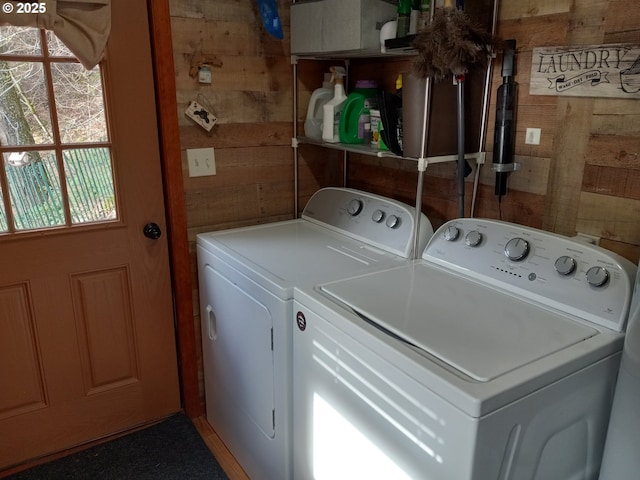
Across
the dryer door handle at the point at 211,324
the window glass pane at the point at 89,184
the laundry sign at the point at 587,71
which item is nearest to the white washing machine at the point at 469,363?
the laundry sign at the point at 587,71

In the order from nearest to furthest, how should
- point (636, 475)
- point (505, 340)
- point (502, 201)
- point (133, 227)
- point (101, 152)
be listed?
point (636, 475), point (505, 340), point (502, 201), point (101, 152), point (133, 227)

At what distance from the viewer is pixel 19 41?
5.61 ft

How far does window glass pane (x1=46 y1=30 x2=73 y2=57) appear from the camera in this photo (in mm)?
1751

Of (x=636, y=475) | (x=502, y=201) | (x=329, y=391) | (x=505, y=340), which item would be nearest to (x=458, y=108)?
(x=502, y=201)

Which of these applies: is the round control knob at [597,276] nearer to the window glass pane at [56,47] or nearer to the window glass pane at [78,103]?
the window glass pane at [78,103]

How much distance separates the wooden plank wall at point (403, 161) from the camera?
1.46 m

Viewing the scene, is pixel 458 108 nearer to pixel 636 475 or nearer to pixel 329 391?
pixel 329 391

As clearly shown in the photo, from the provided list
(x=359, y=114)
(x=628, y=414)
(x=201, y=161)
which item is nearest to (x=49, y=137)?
(x=201, y=161)

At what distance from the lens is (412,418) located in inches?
43.8

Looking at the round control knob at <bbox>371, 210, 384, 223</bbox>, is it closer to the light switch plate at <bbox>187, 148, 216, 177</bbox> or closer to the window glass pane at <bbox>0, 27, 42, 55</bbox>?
the light switch plate at <bbox>187, 148, 216, 177</bbox>

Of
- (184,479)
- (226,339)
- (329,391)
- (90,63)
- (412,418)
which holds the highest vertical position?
(90,63)

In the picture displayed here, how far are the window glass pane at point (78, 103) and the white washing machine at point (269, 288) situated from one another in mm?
580

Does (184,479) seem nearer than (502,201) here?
No

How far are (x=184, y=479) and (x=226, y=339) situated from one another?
23.4 inches
